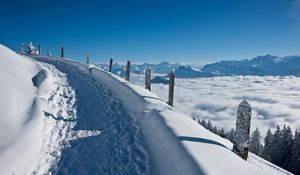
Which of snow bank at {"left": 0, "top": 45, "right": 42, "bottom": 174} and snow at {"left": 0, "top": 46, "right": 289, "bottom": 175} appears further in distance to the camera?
snow at {"left": 0, "top": 46, "right": 289, "bottom": 175}

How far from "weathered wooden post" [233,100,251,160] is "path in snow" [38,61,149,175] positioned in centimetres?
345

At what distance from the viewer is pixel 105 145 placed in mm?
8781

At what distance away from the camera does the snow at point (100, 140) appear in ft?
23.2

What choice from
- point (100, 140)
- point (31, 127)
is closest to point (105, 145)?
point (100, 140)

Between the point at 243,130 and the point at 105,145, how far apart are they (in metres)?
4.81

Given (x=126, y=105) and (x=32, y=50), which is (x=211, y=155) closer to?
(x=126, y=105)

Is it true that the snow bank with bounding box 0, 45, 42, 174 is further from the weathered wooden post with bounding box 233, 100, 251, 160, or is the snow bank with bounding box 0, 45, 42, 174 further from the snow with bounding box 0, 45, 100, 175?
the weathered wooden post with bounding box 233, 100, 251, 160

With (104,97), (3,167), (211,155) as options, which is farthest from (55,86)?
(211,155)

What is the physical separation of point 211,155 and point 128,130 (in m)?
3.75

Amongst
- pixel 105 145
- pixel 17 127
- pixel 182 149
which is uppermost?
pixel 17 127

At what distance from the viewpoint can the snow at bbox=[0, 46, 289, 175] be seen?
708cm

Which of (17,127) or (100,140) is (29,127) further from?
(100,140)

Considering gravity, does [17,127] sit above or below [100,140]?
above

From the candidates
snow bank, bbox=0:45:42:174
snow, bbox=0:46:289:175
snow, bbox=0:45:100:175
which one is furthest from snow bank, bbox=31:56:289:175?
snow bank, bbox=0:45:42:174
